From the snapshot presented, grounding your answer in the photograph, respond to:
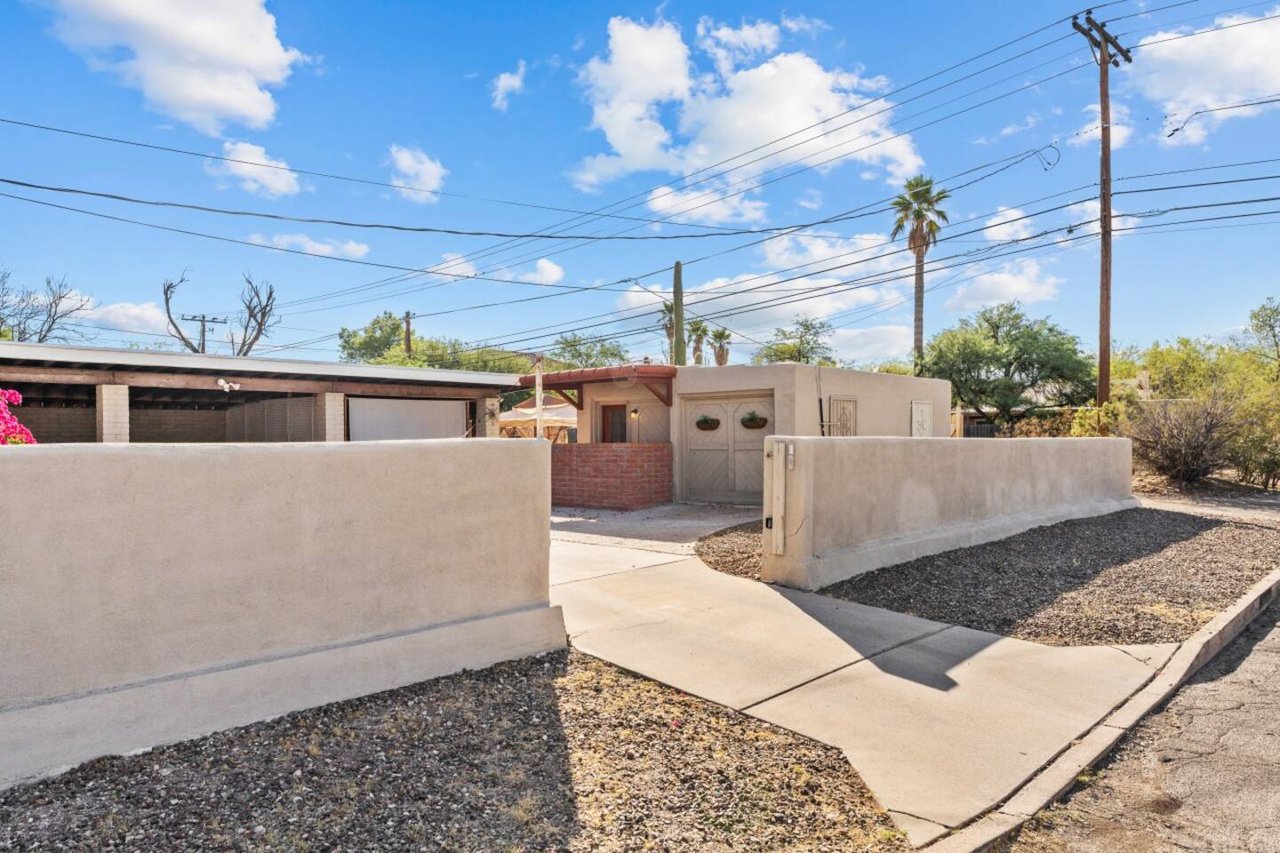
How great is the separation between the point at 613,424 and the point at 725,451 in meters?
3.34

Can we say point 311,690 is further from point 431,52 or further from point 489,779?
point 431,52

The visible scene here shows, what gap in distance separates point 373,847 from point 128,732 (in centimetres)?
150

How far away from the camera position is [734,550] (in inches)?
337

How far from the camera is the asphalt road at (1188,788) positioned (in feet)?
10.0

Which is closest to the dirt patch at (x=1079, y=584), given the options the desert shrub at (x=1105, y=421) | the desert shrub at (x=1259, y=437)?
the desert shrub at (x=1105, y=421)

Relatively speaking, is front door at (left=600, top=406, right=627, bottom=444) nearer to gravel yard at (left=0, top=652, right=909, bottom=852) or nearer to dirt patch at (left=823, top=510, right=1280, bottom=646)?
dirt patch at (left=823, top=510, right=1280, bottom=646)

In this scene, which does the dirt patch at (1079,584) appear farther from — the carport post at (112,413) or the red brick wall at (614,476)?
the carport post at (112,413)

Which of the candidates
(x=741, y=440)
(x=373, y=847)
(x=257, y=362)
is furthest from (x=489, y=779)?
(x=257, y=362)

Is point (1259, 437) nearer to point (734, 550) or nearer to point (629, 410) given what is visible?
point (629, 410)

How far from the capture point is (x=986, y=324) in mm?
29766

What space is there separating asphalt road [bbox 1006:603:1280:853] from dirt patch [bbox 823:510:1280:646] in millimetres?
1107

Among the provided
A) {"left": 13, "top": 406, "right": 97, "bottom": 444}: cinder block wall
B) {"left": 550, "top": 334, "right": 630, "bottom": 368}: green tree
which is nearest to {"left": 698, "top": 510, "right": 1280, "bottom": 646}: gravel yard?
{"left": 13, "top": 406, "right": 97, "bottom": 444}: cinder block wall

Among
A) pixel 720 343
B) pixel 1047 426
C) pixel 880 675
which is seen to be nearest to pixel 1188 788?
pixel 880 675

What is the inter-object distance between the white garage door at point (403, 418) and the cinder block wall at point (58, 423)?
598 centimetres
